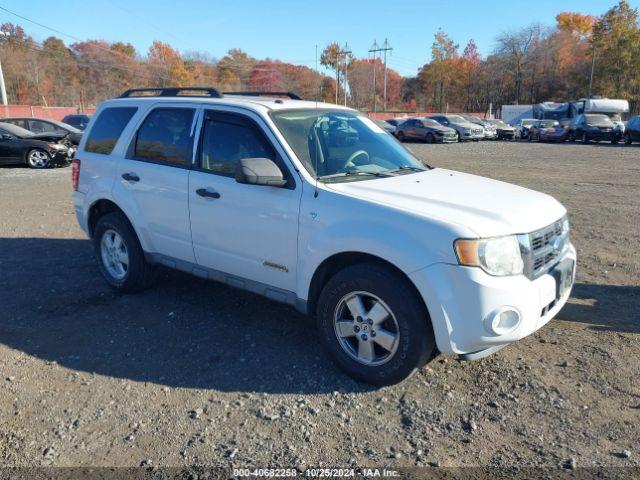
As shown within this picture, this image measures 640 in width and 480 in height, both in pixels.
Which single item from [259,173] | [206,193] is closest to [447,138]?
[206,193]

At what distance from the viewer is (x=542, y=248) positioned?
3.49 meters

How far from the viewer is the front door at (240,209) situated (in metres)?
3.91

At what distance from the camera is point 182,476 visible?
2.80m

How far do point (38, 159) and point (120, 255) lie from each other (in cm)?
1308

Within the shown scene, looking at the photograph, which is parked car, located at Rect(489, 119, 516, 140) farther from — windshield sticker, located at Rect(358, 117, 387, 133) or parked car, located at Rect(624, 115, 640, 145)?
windshield sticker, located at Rect(358, 117, 387, 133)

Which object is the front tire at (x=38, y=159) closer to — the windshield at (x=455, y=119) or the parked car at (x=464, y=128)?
the parked car at (x=464, y=128)

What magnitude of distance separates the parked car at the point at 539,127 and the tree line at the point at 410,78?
1481 inches

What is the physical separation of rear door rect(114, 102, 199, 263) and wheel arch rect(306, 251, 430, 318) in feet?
4.52

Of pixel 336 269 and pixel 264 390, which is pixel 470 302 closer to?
pixel 336 269

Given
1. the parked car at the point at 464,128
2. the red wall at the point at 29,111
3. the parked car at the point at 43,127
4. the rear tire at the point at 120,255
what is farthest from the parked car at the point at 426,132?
the rear tire at the point at 120,255

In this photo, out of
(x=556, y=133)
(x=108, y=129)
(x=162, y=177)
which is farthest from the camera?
(x=556, y=133)

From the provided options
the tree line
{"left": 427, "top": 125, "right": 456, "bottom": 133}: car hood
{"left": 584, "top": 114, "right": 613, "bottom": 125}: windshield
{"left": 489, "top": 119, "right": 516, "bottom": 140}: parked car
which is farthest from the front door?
the tree line

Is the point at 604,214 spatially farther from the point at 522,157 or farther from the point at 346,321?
the point at 522,157

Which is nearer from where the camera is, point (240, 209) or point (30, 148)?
point (240, 209)
